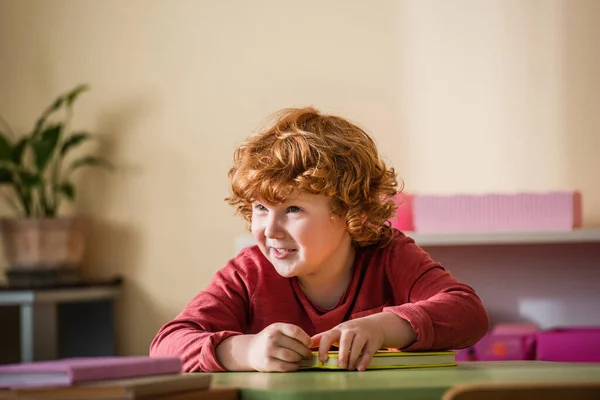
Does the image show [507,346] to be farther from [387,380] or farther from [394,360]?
[387,380]

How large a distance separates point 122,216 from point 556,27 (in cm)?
151

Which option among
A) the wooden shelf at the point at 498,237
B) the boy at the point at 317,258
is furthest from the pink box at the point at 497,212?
the boy at the point at 317,258

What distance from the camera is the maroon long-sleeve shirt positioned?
3.95 ft

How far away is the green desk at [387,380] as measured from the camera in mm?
792

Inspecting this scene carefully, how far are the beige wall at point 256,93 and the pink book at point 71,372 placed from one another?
79.8 inches

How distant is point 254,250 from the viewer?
4.59ft

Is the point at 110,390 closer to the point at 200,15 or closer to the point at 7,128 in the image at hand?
the point at 200,15

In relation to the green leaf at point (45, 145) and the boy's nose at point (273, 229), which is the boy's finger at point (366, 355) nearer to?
the boy's nose at point (273, 229)

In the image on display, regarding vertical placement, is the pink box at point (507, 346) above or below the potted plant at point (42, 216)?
below

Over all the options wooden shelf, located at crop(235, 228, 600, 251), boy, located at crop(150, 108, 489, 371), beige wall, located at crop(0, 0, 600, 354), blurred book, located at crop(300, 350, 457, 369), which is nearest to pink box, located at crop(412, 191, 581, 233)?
wooden shelf, located at crop(235, 228, 600, 251)

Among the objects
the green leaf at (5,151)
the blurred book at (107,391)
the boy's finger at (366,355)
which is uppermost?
the green leaf at (5,151)

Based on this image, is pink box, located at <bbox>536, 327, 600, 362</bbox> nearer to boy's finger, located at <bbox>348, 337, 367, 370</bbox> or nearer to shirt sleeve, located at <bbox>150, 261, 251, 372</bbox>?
shirt sleeve, located at <bbox>150, 261, 251, 372</bbox>

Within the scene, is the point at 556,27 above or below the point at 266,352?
above

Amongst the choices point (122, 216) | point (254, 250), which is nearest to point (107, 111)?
point (122, 216)
